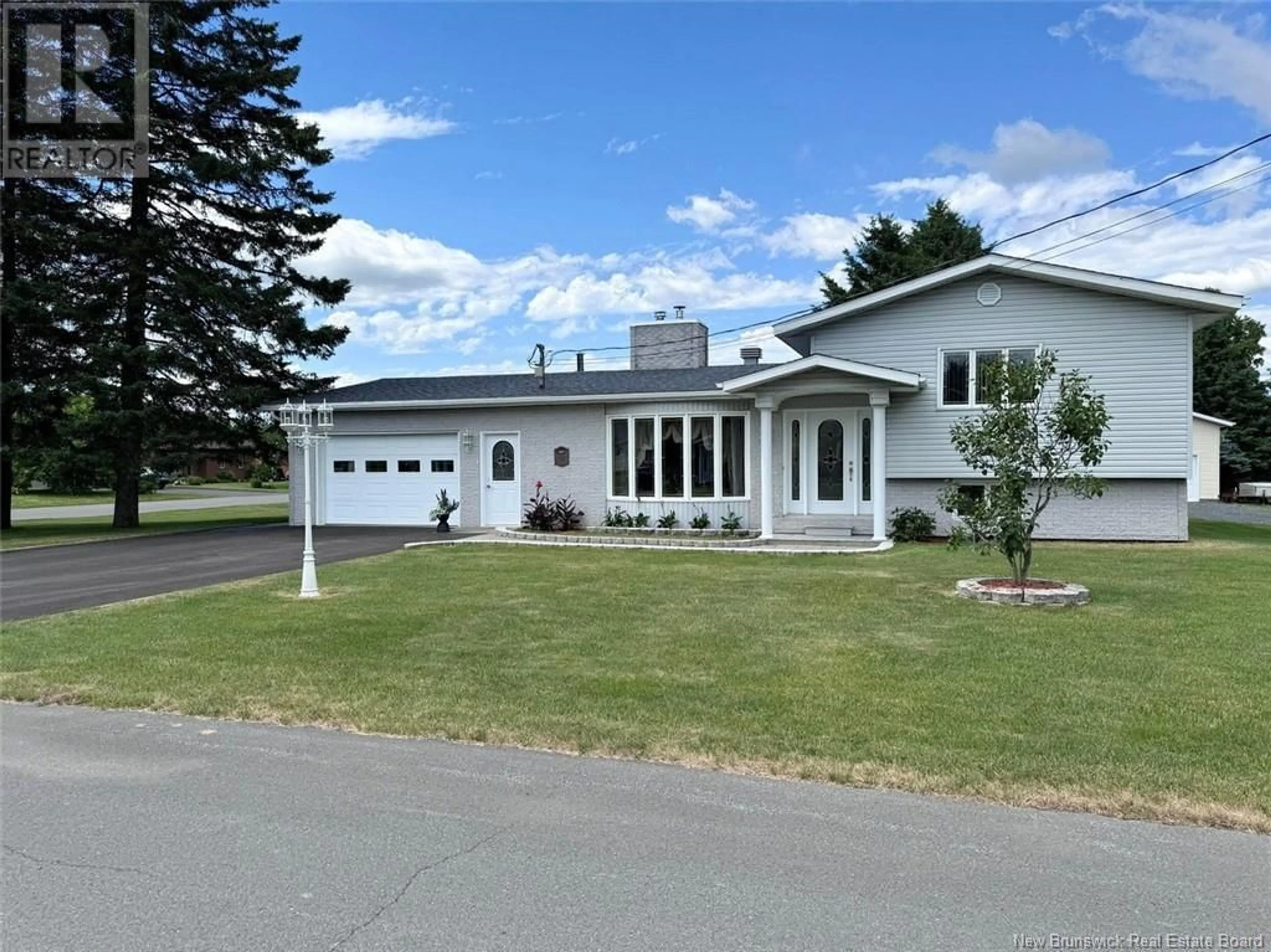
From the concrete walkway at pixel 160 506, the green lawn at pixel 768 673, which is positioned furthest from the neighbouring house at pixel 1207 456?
the concrete walkway at pixel 160 506

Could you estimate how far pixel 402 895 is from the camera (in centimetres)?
300

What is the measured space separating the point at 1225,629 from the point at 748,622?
159 inches

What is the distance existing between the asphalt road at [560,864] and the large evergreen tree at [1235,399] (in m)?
38.6

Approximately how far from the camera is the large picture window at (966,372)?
15.3 m

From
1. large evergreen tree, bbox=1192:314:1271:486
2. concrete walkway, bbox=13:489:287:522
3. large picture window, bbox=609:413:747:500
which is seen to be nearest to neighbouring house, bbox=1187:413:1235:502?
large evergreen tree, bbox=1192:314:1271:486

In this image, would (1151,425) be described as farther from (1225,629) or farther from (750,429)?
(1225,629)

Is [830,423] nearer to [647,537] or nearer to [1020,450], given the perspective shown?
[647,537]

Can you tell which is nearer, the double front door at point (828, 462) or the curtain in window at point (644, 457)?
the double front door at point (828, 462)

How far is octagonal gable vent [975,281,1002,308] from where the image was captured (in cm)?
1530

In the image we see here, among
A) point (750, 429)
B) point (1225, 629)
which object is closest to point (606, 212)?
point (750, 429)

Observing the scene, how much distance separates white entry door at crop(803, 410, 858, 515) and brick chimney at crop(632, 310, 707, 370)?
7983mm

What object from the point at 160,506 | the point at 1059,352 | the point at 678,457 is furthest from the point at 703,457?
the point at 160,506

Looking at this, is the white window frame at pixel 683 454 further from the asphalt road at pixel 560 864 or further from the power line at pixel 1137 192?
the asphalt road at pixel 560 864

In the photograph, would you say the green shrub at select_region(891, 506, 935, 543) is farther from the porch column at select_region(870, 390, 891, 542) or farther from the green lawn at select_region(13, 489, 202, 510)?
the green lawn at select_region(13, 489, 202, 510)
